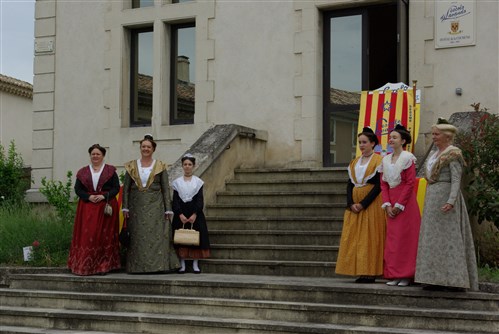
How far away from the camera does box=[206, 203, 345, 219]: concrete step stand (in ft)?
34.5

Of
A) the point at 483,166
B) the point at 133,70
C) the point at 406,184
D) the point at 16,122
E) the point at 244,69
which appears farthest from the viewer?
the point at 16,122

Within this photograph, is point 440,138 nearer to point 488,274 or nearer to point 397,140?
point 397,140

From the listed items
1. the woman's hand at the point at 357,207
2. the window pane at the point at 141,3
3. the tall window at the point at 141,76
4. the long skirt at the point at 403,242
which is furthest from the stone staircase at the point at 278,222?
the window pane at the point at 141,3

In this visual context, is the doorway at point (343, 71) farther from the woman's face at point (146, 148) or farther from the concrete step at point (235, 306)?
the concrete step at point (235, 306)

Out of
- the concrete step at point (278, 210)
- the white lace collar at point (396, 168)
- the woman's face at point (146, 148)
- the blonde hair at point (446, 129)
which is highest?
the blonde hair at point (446, 129)

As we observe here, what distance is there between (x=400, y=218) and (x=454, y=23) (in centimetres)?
443

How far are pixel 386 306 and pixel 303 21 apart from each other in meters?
6.10

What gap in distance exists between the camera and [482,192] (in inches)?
352

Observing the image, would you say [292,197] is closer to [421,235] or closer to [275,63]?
[275,63]

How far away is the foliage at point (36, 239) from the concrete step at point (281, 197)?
2.20 m

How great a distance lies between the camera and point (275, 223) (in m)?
10.4

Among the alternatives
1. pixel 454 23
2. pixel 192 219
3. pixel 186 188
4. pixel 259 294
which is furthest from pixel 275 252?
pixel 454 23

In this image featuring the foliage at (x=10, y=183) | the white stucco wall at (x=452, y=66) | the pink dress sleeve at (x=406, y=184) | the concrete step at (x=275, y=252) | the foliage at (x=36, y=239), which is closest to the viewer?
the pink dress sleeve at (x=406, y=184)

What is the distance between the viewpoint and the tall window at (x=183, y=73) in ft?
45.3
